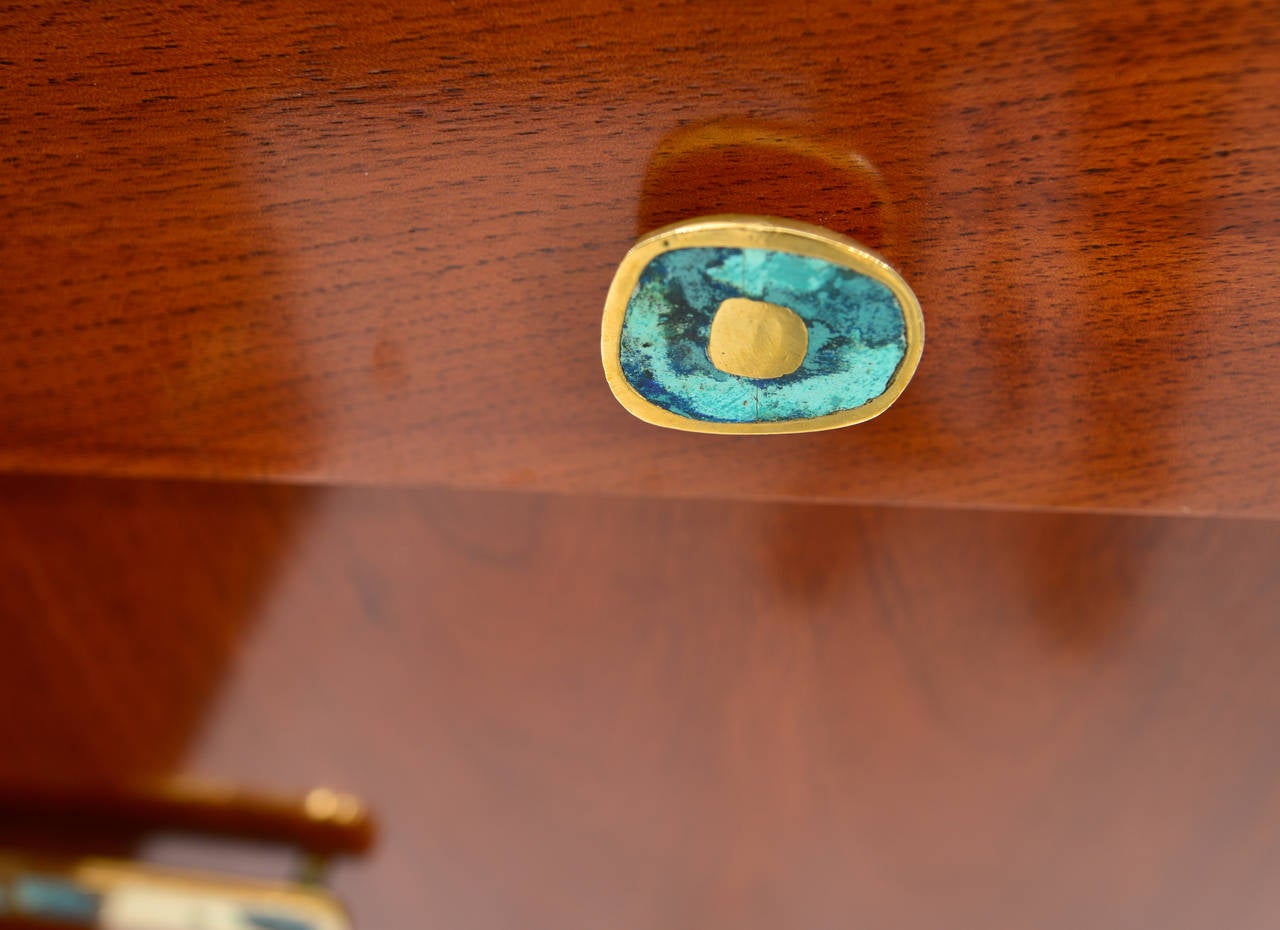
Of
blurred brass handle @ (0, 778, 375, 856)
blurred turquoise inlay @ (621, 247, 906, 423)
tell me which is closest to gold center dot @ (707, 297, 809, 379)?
blurred turquoise inlay @ (621, 247, 906, 423)

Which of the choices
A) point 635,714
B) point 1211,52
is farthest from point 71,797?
point 1211,52

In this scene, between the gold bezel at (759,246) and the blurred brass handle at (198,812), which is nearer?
the gold bezel at (759,246)

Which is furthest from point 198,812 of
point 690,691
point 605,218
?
point 605,218

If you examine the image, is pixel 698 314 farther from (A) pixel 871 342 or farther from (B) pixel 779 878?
(B) pixel 779 878

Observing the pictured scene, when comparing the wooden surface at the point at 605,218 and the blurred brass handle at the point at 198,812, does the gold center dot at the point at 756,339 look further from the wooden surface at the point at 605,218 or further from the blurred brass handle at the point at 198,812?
the blurred brass handle at the point at 198,812

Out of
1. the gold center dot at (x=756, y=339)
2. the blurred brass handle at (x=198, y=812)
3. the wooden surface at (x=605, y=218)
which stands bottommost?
the blurred brass handle at (x=198, y=812)

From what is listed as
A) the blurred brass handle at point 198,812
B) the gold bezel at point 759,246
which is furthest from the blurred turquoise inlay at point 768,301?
the blurred brass handle at point 198,812
